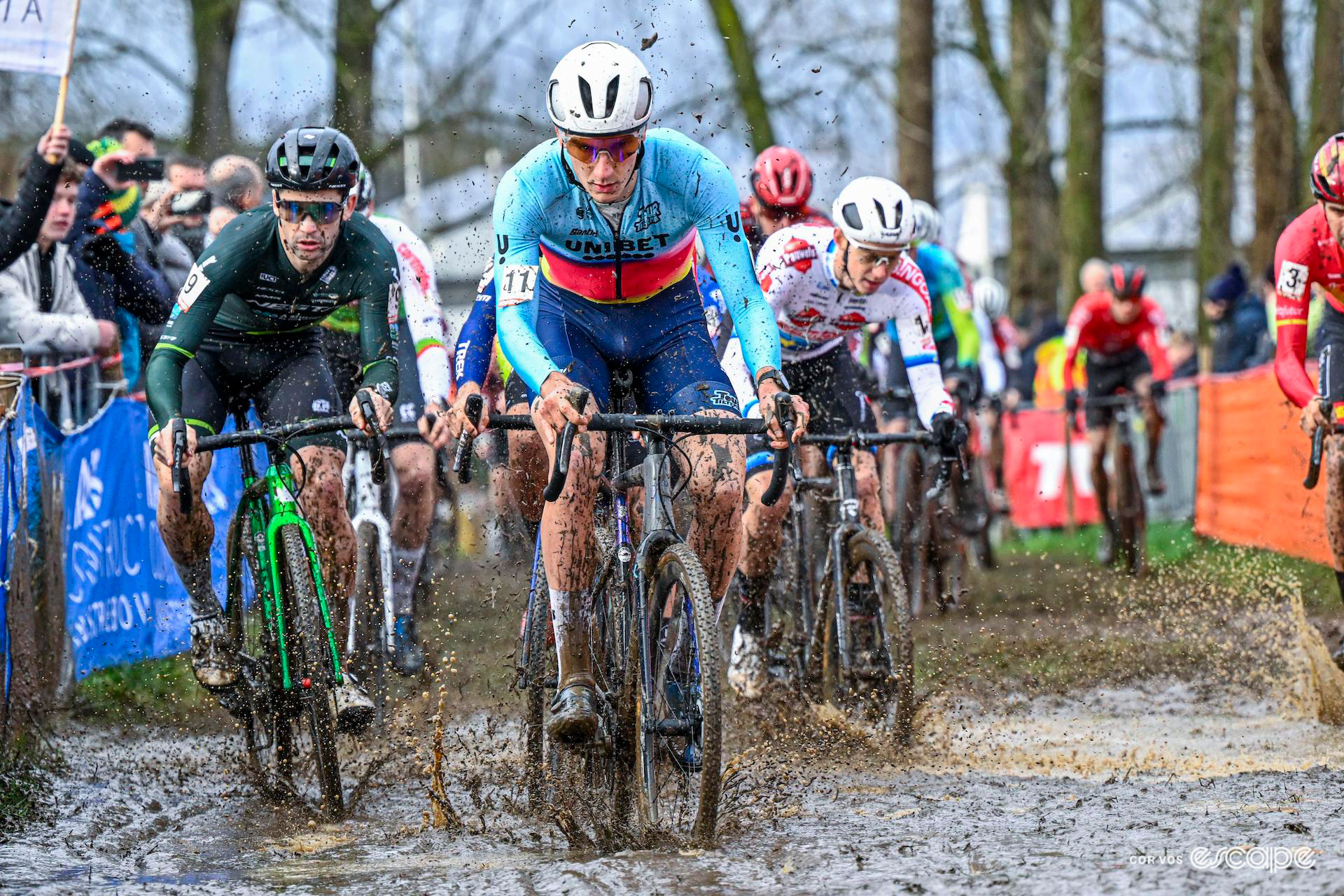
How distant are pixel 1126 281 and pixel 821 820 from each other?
9.42 m

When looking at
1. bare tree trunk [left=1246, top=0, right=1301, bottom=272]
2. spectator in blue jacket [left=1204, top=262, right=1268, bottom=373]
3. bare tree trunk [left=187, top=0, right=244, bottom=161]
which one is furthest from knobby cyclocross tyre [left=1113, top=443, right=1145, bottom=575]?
bare tree trunk [left=187, top=0, right=244, bottom=161]

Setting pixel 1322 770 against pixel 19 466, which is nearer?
pixel 1322 770

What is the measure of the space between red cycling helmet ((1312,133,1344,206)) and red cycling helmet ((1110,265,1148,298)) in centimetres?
663

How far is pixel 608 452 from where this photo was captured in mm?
5539

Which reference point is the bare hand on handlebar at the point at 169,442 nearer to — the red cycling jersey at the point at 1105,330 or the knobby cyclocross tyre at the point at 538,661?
the knobby cyclocross tyre at the point at 538,661

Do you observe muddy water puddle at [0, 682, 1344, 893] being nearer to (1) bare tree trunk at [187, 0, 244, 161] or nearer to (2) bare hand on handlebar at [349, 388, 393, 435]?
(2) bare hand on handlebar at [349, 388, 393, 435]

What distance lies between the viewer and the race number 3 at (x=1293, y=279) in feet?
24.7

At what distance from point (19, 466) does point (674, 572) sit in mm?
3458

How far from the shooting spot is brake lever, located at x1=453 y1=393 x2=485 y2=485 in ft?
17.7

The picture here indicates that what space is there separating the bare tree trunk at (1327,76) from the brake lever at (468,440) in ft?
39.6

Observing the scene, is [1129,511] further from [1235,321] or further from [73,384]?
[73,384]

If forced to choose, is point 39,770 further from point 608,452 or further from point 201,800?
point 608,452

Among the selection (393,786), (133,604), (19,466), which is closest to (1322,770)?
(393,786)

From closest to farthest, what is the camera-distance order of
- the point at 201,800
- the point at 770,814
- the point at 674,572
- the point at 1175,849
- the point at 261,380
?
the point at 1175,849, the point at 674,572, the point at 770,814, the point at 201,800, the point at 261,380
